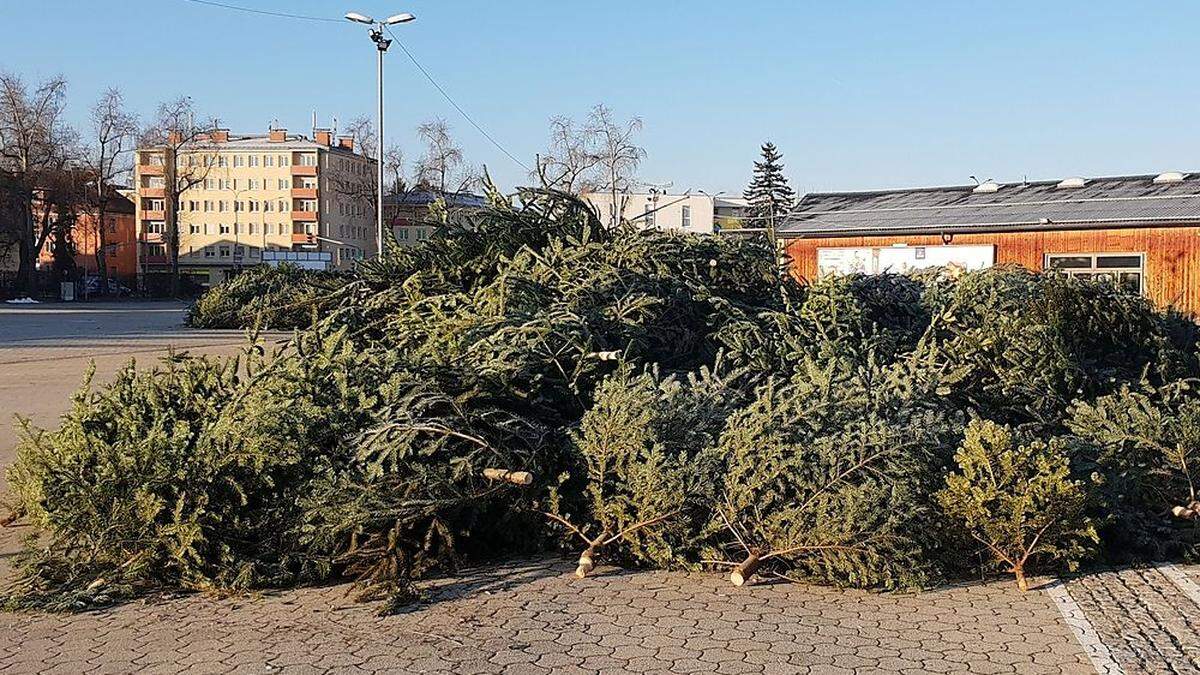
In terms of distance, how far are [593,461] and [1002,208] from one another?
2748 centimetres

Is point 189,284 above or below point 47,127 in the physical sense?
below

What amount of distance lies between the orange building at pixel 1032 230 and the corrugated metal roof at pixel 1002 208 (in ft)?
0.10

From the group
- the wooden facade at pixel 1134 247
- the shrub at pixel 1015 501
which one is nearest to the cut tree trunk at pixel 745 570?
the shrub at pixel 1015 501

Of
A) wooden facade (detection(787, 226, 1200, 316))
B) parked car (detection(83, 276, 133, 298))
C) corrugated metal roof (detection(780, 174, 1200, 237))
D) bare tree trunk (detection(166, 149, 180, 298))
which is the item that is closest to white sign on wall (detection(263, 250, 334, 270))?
bare tree trunk (detection(166, 149, 180, 298))

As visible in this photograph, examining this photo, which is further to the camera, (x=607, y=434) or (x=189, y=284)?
(x=189, y=284)

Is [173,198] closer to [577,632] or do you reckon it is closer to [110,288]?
[110,288]

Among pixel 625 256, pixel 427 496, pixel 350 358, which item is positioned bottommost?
pixel 427 496

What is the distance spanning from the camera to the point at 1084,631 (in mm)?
5918

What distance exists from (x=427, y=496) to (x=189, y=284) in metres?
87.7

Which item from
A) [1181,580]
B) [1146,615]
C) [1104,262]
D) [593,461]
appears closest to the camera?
[1146,615]

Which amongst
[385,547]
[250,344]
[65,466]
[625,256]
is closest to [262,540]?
[385,547]

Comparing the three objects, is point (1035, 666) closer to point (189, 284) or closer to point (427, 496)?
point (427, 496)

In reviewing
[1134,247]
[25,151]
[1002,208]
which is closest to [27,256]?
[25,151]

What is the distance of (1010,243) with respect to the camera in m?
29.8
